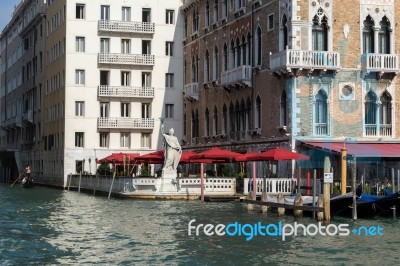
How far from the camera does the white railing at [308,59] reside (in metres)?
39.9

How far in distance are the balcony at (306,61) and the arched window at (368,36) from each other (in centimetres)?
188

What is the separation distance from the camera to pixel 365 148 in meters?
39.3

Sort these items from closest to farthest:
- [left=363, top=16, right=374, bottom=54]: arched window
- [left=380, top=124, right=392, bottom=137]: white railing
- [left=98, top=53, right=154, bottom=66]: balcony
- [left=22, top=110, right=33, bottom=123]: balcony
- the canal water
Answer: the canal water, [left=380, top=124, right=392, bottom=137]: white railing, [left=363, top=16, right=374, bottom=54]: arched window, [left=98, top=53, right=154, bottom=66]: balcony, [left=22, top=110, right=33, bottom=123]: balcony


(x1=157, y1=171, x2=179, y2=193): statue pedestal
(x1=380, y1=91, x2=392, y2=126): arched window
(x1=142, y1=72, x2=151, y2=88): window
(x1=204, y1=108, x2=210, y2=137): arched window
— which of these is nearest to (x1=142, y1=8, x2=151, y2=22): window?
(x1=142, y1=72, x2=151, y2=88): window

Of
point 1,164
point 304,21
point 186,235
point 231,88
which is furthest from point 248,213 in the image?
point 1,164

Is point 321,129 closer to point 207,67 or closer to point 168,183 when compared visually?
point 168,183

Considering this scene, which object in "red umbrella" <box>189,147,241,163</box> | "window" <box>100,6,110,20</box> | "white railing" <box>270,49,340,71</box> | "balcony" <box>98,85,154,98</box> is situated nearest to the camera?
"white railing" <box>270,49,340,71</box>

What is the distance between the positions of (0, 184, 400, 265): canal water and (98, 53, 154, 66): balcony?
1010 inches

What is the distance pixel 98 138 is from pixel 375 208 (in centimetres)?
3086

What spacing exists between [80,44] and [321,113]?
75.7 feet

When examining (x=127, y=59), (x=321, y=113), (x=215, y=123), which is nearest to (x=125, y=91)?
(x=127, y=59)

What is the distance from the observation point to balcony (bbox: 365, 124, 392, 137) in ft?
135

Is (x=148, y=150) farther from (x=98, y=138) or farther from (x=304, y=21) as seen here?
(x=304, y=21)

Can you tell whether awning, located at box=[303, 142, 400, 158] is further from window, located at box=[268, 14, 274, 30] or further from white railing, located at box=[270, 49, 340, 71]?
window, located at box=[268, 14, 274, 30]
